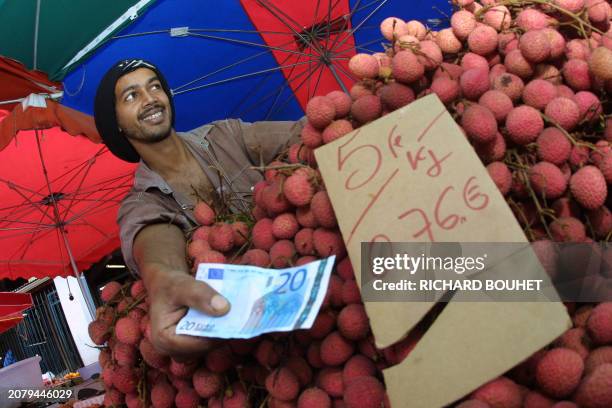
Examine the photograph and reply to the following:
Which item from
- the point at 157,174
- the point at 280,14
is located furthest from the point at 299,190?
the point at 280,14

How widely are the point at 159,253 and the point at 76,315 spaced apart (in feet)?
28.5

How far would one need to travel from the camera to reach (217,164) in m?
2.02

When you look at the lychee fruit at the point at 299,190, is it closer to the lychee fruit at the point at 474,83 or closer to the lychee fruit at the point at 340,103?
the lychee fruit at the point at 340,103

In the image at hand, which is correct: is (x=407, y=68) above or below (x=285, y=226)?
above

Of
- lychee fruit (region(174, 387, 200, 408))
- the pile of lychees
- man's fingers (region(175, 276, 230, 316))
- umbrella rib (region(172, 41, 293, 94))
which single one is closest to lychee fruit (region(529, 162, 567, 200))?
the pile of lychees

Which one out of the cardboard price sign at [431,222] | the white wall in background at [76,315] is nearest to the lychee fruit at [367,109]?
the cardboard price sign at [431,222]

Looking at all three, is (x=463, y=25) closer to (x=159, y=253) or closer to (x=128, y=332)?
(x=159, y=253)

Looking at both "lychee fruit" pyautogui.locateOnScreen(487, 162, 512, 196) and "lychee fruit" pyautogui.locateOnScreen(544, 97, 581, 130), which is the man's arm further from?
"lychee fruit" pyautogui.locateOnScreen(544, 97, 581, 130)

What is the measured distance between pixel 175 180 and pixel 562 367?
1404 millimetres

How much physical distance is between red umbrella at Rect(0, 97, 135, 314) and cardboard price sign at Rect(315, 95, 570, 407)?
287cm

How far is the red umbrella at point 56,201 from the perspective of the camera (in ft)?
11.9

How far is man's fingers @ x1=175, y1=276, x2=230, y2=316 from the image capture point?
3.15 feet

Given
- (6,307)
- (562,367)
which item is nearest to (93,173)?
(6,307)

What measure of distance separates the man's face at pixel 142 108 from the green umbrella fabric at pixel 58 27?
0.82 meters
